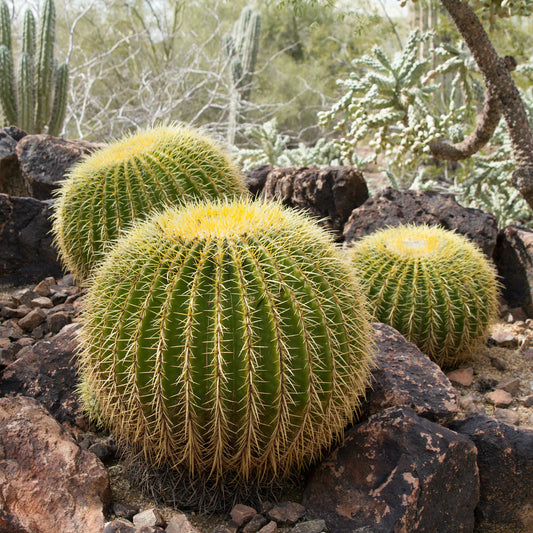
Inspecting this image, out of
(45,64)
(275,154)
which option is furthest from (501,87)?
(45,64)

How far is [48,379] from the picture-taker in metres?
2.66

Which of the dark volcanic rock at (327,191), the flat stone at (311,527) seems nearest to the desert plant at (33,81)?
the dark volcanic rock at (327,191)

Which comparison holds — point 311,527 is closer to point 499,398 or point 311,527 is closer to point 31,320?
point 499,398

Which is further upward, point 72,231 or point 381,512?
point 72,231

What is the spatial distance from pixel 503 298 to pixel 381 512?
289 centimetres

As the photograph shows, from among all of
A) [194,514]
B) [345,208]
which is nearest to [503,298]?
[345,208]

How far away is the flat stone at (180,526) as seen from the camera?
1931mm

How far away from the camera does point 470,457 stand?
7.10 ft

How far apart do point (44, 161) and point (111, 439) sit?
10.7 feet

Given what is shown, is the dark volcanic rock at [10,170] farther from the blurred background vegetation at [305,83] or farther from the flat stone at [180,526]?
the flat stone at [180,526]

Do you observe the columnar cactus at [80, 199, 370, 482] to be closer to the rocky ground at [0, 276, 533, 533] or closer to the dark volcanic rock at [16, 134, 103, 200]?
the rocky ground at [0, 276, 533, 533]

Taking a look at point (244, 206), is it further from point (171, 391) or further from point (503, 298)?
point (503, 298)

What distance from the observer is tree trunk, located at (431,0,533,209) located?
12.1ft

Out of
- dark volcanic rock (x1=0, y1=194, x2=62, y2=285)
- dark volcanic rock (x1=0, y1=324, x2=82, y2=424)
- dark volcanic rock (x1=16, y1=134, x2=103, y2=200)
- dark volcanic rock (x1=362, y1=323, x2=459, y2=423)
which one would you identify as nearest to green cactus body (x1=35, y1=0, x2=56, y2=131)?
dark volcanic rock (x1=16, y1=134, x2=103, y2=200)
